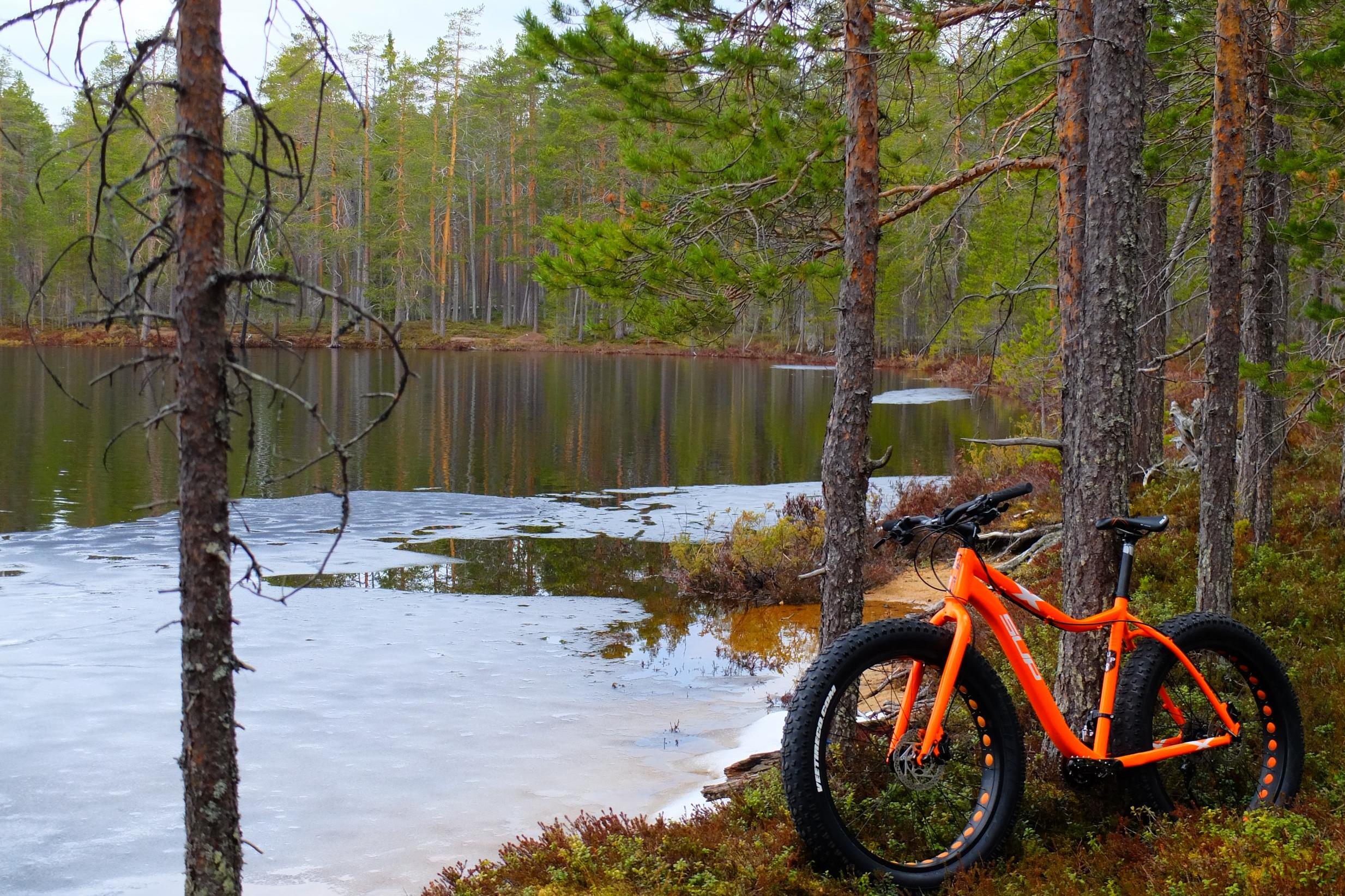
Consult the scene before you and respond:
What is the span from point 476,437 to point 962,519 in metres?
25.8

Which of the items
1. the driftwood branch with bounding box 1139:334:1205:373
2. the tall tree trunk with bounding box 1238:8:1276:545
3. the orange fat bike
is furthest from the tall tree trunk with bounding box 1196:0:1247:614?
the orange fat bike

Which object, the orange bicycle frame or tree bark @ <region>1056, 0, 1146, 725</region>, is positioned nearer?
the orange bicycle frame

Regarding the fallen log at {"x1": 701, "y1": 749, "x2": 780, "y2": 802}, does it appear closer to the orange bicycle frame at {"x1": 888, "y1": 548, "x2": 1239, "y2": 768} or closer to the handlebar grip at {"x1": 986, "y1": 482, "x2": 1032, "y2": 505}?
the orange bicycle frame at {"x1": 888, "y1": 548, "x2": 1239, "y2": 768}

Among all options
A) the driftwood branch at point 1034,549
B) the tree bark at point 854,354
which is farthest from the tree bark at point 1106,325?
the driftwood branch at point 1034,549

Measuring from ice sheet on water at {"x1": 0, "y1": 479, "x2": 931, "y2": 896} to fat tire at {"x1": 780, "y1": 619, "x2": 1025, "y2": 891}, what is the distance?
2.33m

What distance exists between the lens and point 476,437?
29.4 meters

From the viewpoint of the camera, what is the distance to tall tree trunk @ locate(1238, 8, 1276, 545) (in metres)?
8.65

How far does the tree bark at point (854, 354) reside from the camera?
6.97 metres

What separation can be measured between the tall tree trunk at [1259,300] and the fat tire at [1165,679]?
4.35 meters

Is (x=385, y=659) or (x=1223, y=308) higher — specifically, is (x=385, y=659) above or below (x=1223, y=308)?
below

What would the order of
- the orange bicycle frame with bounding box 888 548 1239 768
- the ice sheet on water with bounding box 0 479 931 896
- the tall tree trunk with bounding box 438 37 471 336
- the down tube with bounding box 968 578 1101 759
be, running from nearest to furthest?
the orange bicycle frame with bounding box 888 548 1239 768 < the down tube with bounding box 968 578 1101 759 < the ice sheet on water with bounding box 0 479 931 896 < the tall tree trunk with bounding box 438 37 471 336

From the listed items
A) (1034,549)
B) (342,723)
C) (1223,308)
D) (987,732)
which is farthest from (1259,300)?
(342,723)

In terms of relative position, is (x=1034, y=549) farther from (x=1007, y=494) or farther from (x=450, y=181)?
(x=450, y=181)

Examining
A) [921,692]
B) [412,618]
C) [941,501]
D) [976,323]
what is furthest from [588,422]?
[976,323]
